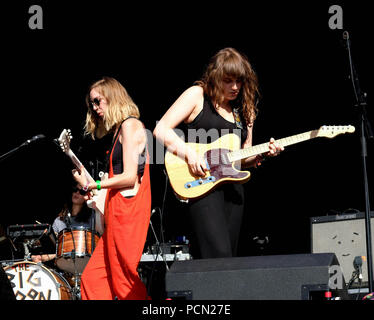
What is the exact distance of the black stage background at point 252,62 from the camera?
537cm

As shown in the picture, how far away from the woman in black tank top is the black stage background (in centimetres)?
216

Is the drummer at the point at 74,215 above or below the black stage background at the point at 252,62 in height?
below

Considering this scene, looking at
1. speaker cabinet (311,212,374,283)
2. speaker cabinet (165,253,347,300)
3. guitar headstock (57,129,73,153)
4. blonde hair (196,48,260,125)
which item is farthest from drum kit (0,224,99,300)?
speaker cabinet (165,253,347,300)

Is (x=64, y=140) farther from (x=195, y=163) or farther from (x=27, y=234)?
(x=27, y=234)

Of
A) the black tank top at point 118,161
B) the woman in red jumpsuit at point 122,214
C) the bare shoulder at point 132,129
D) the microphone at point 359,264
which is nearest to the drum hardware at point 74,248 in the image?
the woman in red jumpsuit at point 122,214

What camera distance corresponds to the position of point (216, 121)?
3.17 metres

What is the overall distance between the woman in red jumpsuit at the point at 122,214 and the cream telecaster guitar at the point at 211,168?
393 mm

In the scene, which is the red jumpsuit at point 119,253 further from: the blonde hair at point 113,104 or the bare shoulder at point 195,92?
the bare shoulder at point 195,92

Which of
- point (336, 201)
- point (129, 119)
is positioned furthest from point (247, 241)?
point (129, 119)

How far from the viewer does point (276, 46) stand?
18.5ft

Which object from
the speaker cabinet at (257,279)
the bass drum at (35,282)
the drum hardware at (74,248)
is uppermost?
the speaker cabinet at (257,279)

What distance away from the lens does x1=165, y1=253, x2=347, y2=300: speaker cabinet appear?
191cm
